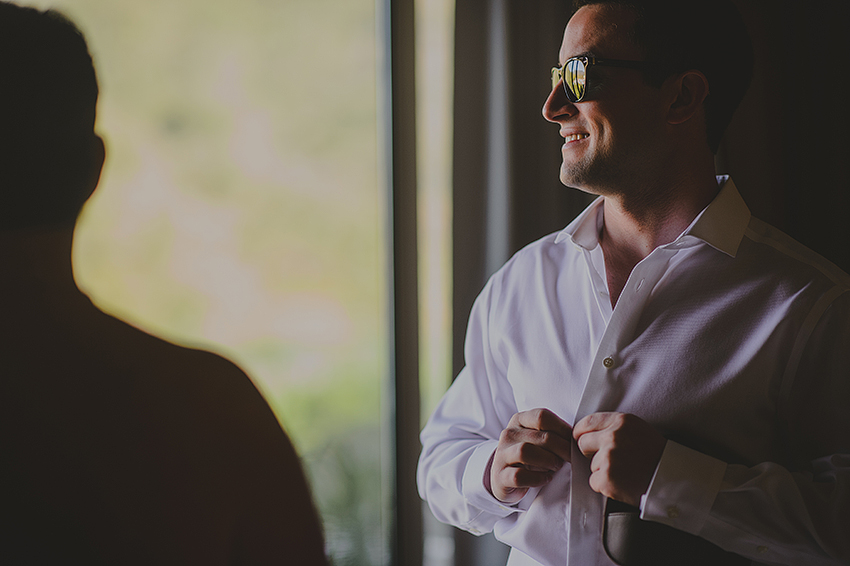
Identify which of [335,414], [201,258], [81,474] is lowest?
[335,414]

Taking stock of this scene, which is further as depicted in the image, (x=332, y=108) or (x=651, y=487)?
(x=332, y=108)

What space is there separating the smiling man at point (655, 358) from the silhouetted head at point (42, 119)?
733 millimetres

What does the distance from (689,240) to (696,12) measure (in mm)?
417

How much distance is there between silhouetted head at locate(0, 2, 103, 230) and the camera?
2.29 ft

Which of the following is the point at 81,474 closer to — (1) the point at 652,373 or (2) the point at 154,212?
(2) the point at 154,212

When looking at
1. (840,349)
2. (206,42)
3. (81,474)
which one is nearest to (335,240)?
(206,42)

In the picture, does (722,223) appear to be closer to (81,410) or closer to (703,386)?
(703,386)

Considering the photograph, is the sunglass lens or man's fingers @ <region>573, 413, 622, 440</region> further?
the sunglass lens

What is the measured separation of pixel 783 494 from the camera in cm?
78

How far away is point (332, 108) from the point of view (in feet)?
3.83

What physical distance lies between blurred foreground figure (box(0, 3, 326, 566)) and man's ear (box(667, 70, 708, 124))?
0.90 metres

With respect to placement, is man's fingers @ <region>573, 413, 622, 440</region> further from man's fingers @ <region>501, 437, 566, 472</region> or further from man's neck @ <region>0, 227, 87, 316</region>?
man's neck @ <region>0, 227, 87, 316</region>

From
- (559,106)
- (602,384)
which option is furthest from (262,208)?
(602,384)

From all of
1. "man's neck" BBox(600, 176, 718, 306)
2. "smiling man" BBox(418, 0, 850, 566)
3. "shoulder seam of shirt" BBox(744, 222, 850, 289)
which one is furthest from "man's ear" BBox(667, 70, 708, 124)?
"shoulder seam of shirt" BBox(744, 222, 850, 289)
